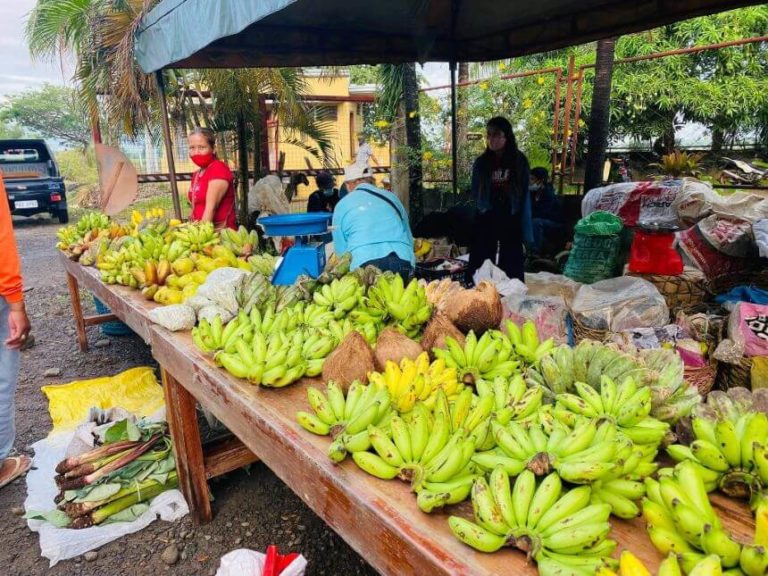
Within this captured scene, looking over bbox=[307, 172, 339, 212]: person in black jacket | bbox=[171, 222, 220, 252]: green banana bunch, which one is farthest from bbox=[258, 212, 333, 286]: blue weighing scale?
bbox=[307, 172, 339, 212]: person in black jacket

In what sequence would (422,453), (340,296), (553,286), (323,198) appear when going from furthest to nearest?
(323,198), (553,286), (340,296), (422,453)

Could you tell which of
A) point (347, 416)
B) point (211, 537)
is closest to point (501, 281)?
point (211, 537)

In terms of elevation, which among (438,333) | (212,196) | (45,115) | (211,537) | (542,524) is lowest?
(211,537)

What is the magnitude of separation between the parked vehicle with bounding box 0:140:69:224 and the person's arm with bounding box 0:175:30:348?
13.8 metres

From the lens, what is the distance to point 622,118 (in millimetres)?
12742

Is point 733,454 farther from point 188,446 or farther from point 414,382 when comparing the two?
point 188,446

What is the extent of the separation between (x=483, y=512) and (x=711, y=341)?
3.38 m

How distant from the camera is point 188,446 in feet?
9.37

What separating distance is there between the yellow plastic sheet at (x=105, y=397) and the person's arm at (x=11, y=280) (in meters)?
1.00

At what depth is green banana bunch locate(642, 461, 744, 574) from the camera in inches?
40.2

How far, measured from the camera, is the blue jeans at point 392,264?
357 cm

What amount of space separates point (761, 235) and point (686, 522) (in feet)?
14.2

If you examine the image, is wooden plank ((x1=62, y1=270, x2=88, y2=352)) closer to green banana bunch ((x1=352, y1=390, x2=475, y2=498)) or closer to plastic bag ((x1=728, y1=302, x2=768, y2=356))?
green banana bunch ((x1=352, y1=390, x2=475, y2=498))

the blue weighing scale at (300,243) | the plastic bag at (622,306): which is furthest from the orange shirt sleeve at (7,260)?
the plastic bag at (622,306)
